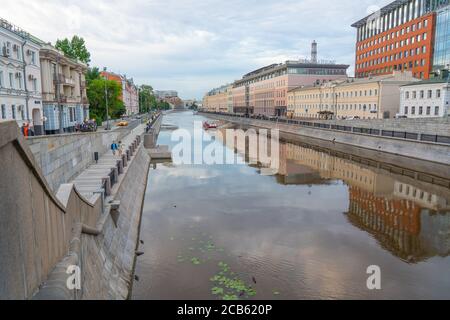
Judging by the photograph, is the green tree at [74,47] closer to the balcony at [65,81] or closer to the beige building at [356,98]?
the balcony at [65,81]

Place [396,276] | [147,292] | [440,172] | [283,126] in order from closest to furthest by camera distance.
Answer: [147,292] < [396,276] < [440,172] < [283,126]

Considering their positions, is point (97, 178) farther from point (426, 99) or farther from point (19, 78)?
point (426, 99)

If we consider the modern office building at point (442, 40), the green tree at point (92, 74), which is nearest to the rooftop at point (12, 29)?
the green tree at point (92, 74)

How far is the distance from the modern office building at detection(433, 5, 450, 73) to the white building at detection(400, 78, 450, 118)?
20.9m

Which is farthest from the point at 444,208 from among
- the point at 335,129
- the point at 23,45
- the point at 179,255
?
the point at 23,45

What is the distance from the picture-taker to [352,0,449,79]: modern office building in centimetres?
7456

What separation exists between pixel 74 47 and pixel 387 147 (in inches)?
2189

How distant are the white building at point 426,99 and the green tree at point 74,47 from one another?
2200 inches

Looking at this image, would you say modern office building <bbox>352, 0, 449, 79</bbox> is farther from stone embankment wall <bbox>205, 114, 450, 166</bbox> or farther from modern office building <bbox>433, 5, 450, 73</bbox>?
stone embankment wall <bbox>205, 114, 450, 166</bbox>

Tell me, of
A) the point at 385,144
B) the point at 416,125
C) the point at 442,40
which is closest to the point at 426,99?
the point at 416,125

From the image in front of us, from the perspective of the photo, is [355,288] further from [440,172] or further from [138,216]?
[440,172]

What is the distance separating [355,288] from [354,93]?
2480 inches

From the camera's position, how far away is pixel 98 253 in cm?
1133

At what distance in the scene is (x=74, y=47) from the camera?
64125 millimetres
